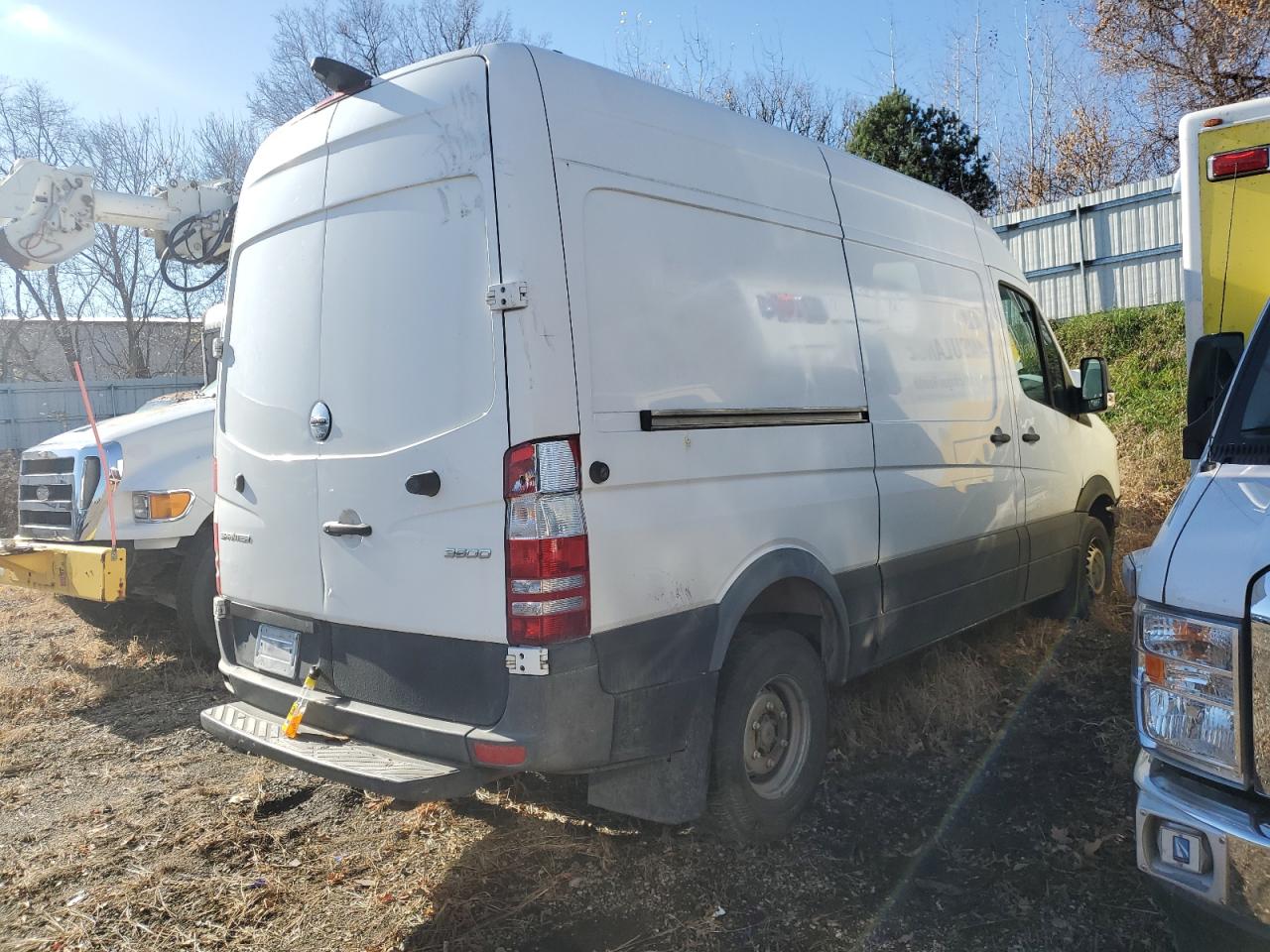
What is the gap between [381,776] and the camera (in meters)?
2.89

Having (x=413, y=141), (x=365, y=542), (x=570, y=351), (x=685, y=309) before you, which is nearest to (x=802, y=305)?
(x=685, y=309)

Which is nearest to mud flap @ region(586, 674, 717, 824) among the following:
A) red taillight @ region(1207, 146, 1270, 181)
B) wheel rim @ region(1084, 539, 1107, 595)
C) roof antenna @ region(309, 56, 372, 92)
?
roof antenna @ region(309, 56, 372, 92)

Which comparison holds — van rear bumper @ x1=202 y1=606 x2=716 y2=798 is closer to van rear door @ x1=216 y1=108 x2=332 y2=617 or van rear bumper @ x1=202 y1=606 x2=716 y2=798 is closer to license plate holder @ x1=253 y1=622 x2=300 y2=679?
license plate holder @ x1=253 y1=622 x2=300 y2=679

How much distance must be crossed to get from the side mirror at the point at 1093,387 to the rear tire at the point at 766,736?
3066 millimetres

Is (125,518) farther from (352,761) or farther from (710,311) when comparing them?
(710,311)

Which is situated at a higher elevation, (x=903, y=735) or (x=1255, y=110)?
(x=1255, y=110)

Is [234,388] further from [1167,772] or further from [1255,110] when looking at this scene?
[1255,110]

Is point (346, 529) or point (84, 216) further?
point (84, 216)

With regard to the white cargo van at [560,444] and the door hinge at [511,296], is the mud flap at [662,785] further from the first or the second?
the door hinge at [511,296]

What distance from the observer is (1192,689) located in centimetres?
230

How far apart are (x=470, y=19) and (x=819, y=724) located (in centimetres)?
2614

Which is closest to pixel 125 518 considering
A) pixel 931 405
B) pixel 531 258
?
pixel 531 258

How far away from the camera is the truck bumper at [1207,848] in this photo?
2.06 metres

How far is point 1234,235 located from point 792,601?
285cm
